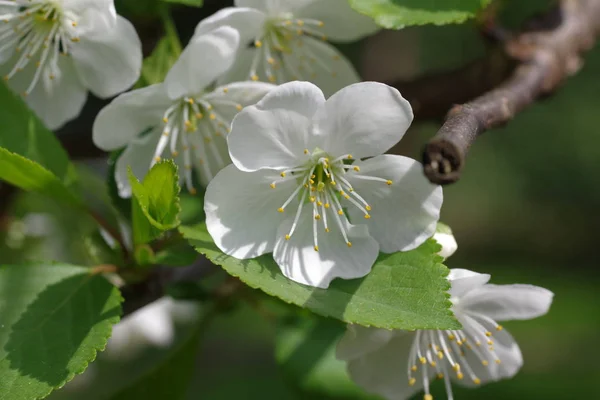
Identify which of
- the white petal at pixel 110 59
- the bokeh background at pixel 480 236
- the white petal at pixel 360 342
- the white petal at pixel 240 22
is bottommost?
the bokeh background at pixel 480 236

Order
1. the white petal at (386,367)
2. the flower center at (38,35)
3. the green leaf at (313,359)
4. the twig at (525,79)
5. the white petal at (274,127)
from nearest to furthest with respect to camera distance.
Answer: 1. the twig at (525,79)
2. the white petal at (274,127)
3. the flower center at (38,35)
4. the white petal at (386,367)
5. the green leaf at (313,359)

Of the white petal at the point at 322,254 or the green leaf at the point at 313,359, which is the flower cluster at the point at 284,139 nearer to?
the white petal at the point at 322,254

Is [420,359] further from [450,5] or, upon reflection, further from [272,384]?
[272,384]

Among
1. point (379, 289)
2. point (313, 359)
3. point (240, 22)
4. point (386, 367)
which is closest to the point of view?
point (379, 289)

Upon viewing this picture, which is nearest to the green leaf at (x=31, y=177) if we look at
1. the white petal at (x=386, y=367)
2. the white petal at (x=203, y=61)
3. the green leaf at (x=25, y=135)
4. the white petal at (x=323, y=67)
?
the green leaf at (x=25, y=135)

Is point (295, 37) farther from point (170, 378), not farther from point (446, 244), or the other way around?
point (170, 378)

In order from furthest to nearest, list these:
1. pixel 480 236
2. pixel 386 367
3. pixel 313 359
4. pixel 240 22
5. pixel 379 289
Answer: pixel 480 236
pixel 313 359
pixel 386 367
pixel 240 22
pixel 379 289

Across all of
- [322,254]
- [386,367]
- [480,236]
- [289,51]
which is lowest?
[480,236]

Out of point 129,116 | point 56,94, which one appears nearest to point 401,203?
point 129,116
